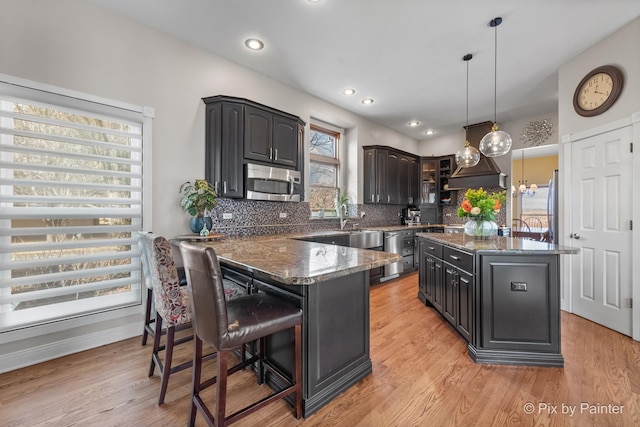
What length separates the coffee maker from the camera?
6328 mm

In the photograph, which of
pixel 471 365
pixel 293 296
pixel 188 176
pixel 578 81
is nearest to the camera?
pixel 293 296

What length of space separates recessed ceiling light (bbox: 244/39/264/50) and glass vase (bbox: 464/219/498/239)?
3.05m

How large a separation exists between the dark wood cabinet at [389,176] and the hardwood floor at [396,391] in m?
3.29

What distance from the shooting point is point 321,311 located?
1.64 meters

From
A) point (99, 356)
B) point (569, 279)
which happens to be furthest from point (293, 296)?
point (569, 279)

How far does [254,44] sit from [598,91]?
3.85 metres

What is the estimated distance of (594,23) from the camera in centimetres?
264

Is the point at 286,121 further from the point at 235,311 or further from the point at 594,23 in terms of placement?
the point at 594,23

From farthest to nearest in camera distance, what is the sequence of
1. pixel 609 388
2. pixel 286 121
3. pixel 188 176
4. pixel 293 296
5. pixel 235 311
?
pixel 286 121 < pixel 188 176 < pixel 609 388 < pixel 293 296 < pixel 235 311

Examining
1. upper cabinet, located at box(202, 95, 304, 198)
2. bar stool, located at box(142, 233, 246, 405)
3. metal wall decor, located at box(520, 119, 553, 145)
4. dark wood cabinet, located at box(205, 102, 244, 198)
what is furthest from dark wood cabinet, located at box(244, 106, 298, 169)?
metal wall decor, located at box(520, 119, 553, 145)

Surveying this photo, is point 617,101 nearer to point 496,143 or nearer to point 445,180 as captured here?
point 496,143

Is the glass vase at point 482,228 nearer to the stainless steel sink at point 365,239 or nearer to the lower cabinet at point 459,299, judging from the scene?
the lower cabinet at point 459,299

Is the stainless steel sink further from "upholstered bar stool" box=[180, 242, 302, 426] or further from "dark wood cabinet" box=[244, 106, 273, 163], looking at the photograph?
"upholstered bar stool" box=[180, 242, 302, 426]

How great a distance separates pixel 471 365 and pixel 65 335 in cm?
338
